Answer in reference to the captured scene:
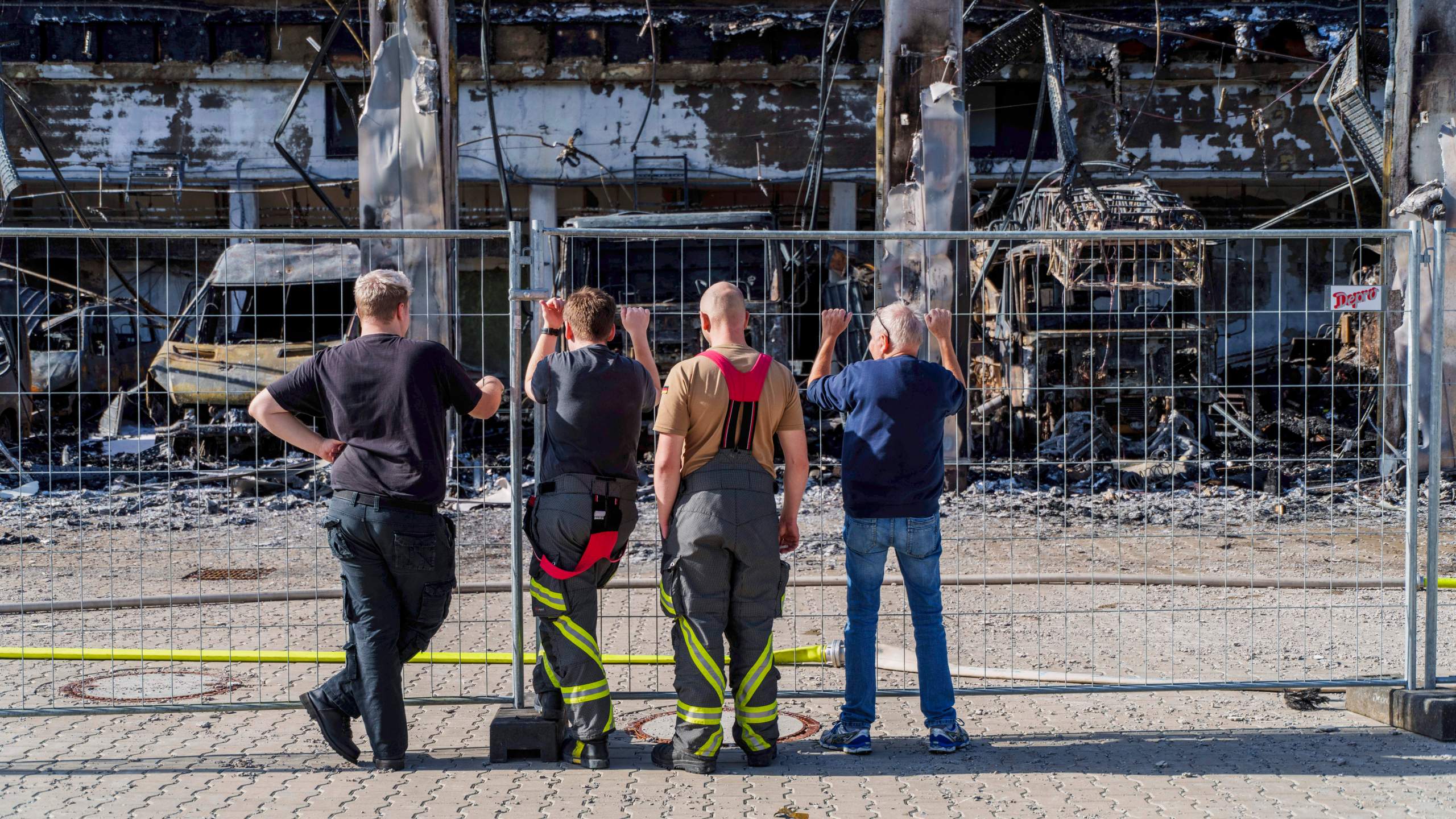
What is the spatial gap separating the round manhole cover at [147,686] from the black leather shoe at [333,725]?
1.08 m

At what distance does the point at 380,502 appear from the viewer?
4.47m

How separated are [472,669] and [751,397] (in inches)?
95.4

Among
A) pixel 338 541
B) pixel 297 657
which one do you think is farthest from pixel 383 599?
pixel 297 657

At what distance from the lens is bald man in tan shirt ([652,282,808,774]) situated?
4.54 metres

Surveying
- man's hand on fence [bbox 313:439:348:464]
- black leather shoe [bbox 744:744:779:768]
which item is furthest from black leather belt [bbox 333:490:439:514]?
black leather shoe [bbox 744:744:779:768]

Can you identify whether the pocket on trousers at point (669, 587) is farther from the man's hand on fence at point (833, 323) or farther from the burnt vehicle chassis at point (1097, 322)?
the burnt vehicle chassis at point (1097, 322)

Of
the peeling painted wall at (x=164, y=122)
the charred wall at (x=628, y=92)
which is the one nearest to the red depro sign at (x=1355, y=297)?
the charred wall at (x=628, y=92)

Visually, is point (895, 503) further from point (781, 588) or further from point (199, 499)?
point (199, 499)

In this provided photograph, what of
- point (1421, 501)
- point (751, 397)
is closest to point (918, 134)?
point (1421, 501)

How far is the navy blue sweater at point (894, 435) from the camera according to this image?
4.77m

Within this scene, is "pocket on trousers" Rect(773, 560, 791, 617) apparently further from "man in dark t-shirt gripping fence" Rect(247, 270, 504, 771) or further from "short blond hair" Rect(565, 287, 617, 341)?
"man in dark t-shirt gripping fence" Rect(247, 270, 504, 771)

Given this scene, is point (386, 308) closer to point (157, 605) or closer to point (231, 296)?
point (157, 605)

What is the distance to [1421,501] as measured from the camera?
34.2 ft

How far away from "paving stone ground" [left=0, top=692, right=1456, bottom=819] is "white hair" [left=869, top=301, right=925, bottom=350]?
1587mm
